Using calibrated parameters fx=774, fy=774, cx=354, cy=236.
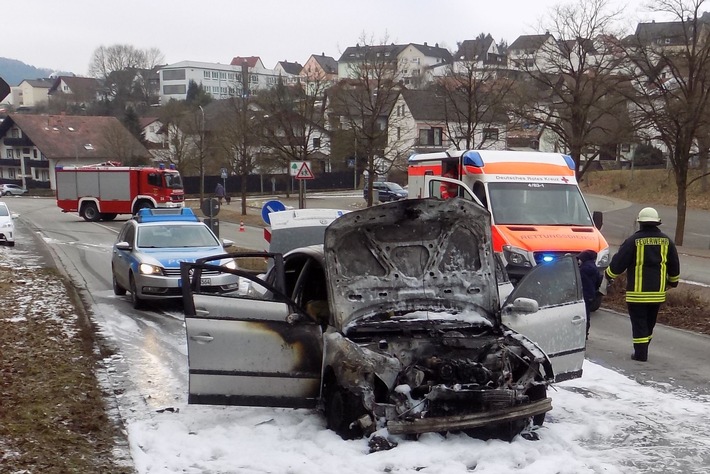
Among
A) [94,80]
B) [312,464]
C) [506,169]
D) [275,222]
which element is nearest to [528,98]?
[506,169]

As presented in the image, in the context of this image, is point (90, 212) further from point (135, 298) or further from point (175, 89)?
point (175, 89)

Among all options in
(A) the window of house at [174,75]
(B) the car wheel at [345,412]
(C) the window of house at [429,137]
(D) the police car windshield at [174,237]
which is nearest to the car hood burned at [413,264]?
(B) the car wheel at [345,412]

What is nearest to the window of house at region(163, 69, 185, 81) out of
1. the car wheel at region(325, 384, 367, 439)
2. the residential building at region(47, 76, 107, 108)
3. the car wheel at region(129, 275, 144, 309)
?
the residential building at region(47, 76, 107, 108)

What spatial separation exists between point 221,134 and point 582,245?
116ft

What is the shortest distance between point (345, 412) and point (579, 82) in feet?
82.9

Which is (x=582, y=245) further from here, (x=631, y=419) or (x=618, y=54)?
(x=618, y=54)

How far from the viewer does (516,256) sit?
12.8 meters

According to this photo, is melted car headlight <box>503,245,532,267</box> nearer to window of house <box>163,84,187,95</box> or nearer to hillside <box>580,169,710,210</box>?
hillside <box>580,169,710,210</box>

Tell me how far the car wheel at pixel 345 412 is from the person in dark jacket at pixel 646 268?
4513 millimetres

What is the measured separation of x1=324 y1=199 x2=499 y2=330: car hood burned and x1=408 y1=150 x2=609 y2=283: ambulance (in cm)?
599

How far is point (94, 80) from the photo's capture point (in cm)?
13350

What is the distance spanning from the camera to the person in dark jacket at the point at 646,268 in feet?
29.4

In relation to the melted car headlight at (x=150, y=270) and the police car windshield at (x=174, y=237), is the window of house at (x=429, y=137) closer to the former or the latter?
the police car windshield at (x=174, y=237)

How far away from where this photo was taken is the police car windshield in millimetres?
14094
